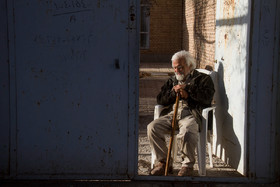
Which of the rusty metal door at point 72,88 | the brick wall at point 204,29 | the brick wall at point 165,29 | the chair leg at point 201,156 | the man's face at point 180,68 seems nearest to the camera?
the rusty metal door at point 72,88

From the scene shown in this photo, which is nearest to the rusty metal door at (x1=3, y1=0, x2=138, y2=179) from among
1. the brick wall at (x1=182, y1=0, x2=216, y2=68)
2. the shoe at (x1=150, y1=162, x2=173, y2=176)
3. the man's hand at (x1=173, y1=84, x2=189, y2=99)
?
the shoe at (x1=150, y1=162, x2=173, y2=176)

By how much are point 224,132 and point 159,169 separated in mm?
1058

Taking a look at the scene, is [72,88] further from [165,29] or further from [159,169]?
[165,29]

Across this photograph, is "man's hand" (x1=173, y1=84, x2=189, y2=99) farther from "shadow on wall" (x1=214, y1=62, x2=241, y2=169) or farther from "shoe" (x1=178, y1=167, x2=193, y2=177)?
"shoe" (x1=178, y1=167, x2=193, y2=177)

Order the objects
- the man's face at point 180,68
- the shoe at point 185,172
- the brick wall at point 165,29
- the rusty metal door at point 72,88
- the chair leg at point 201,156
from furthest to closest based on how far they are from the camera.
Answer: the brick wall at point 165,29 → the man's face at point 180,68 → the chair leg at point 201,156 → the shoe at point 185,172 → the rusty metal door at point 72,88

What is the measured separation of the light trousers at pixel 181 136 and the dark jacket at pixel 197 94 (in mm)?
114

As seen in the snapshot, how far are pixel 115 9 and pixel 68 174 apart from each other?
174 centimetres

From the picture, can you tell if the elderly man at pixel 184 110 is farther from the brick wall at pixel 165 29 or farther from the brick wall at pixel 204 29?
the brick wall at pixel 165 29

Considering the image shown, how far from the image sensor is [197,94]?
4715 millimetres

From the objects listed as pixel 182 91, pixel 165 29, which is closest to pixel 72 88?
pixel 182 91

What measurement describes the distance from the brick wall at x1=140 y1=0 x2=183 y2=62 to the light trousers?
13.7 m

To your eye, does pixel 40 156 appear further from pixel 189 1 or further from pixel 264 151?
pixel 189 1

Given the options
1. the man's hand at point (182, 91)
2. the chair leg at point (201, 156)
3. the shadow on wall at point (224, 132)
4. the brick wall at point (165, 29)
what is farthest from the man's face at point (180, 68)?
the brick wall at point (165, 29)

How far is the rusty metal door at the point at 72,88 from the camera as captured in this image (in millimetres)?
4043
